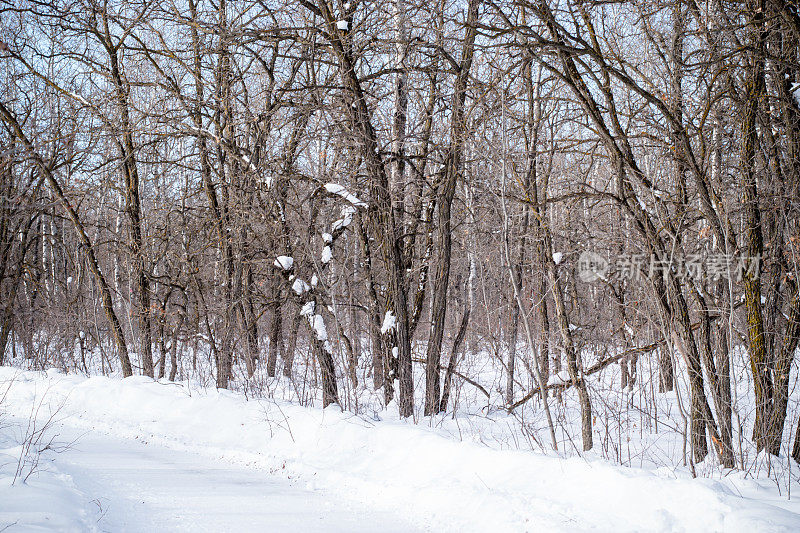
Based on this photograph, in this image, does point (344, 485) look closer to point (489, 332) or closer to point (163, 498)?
point (163, 498)

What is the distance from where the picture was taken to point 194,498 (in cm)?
459

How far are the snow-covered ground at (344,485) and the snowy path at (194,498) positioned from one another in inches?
0.6

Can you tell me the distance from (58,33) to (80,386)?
21.2 feet

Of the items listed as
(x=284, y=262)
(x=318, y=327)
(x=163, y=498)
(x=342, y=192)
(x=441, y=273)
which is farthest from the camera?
(x=284, y=262)

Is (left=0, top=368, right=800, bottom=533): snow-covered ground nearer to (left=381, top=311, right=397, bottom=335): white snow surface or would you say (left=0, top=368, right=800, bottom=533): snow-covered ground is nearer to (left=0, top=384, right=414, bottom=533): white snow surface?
(left=0, top=384, right=414, bottom=533): white snow surface

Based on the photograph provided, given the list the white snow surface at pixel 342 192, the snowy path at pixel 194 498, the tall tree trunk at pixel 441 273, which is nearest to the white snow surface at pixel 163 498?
the snowy path at pixel 194 498

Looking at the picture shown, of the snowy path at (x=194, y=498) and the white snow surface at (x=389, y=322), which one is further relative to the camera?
the white snow surface at (x=389, y=322)

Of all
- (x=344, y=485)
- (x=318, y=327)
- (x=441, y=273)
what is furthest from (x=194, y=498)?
(x=441, y=273)

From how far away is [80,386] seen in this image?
29.6ft

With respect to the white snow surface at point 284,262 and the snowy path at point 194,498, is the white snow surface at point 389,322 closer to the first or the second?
the white snow surface at point 284,262

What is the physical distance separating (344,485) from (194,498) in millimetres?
1201

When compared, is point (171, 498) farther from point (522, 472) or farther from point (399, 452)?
point (522, 472)

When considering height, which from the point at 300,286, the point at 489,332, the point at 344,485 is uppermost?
the point at 300,286

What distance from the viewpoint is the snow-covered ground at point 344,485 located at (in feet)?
12.2
